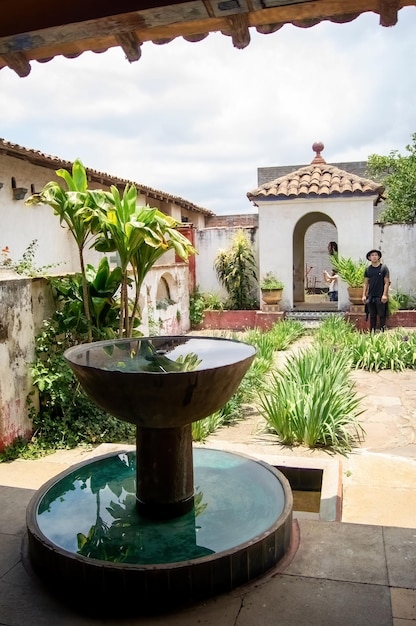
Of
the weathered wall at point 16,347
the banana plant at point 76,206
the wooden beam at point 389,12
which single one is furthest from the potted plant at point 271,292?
the wooden beam at point 389,12

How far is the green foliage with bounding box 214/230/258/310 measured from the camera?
46.1ft

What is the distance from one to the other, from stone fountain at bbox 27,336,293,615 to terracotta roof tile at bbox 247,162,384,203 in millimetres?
10317

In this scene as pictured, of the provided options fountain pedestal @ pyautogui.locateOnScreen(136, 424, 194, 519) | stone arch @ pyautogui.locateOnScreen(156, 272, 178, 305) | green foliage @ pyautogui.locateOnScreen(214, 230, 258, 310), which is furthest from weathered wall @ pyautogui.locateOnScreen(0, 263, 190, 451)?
green foliage @ pyautogui.locateOnScreen(214, 230, 258, 310)

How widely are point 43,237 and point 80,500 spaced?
8937 millimetres

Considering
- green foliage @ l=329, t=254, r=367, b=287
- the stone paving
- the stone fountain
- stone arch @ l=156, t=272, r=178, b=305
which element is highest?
green foliage @ l=329, t=254, r=367, b=287

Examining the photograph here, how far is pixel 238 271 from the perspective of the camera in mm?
14039

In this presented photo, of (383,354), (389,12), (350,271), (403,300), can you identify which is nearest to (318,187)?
(350,271)

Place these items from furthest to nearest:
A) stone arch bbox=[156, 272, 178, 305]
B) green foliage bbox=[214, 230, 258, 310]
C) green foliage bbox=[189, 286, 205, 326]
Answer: green foliage bbox=[214, 230, 258, 310] → green foliage bbox=[189, 286, 205, 326] → stone arch bbox=[156, 272, 178, 305]

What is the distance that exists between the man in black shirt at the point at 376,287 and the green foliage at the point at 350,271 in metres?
1.53

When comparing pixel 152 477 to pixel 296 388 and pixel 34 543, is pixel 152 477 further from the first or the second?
pixel 296 388

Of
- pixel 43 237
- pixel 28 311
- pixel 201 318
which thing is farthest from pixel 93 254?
pixel 28 311

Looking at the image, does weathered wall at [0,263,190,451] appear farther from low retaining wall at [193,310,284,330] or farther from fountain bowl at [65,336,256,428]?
low retaining wall at [193,310,284,330]

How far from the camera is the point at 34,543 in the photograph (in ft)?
9.02

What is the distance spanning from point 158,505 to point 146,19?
2.60 meters
